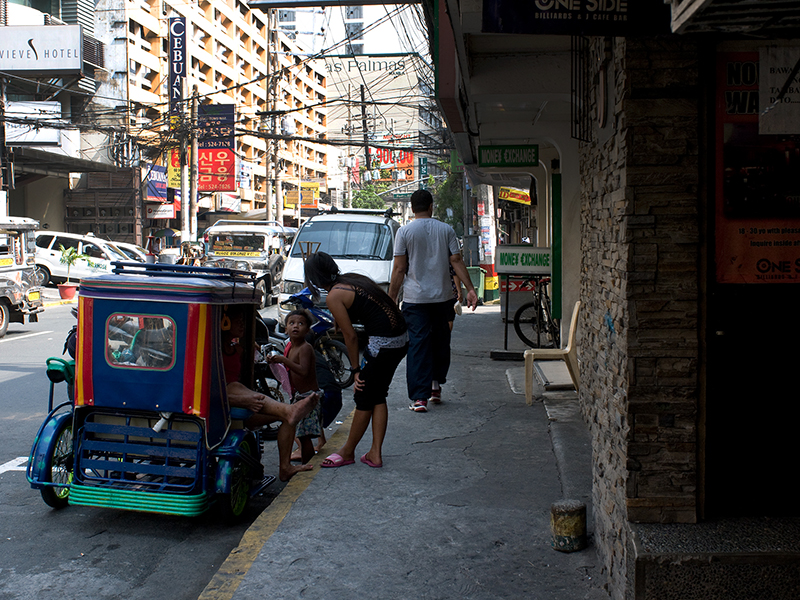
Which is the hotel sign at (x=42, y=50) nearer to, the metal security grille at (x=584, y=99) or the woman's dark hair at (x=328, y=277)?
the woman's dark hair at (x=328, y=277)

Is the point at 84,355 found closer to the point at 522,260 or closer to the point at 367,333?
the point at 367,333

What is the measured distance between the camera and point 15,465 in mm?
5730

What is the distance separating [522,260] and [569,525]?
6.21 m

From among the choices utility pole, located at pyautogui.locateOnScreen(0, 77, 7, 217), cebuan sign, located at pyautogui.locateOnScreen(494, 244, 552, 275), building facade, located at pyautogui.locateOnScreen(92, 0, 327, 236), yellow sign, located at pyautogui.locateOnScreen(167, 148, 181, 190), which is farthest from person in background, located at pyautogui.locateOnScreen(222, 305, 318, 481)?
yellow sign, located at pyautogui.locateOnScreen(167, 148, 181, 190)

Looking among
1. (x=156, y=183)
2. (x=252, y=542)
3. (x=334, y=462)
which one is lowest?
(x=252, y=542)

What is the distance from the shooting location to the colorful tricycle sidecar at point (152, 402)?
13.9 feet

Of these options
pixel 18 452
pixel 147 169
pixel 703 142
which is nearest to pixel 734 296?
pixel 703 142

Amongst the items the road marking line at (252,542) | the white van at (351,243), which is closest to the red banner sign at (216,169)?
the white van at (351,243)

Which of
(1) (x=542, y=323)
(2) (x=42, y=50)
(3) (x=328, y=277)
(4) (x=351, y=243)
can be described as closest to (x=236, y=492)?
(3) (x=328, y=277)

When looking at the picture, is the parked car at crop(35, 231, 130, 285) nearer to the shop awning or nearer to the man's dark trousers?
the shop awning

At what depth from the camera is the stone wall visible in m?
2.97

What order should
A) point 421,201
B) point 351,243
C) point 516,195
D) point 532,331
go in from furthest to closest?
point 516,195, point 351,243, point 532,331, point 421,201

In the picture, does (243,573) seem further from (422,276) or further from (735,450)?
(422,276)

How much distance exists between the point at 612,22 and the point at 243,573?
284 cm
